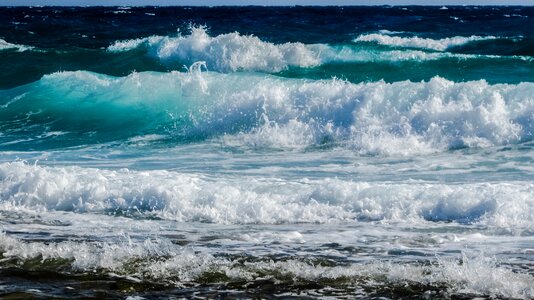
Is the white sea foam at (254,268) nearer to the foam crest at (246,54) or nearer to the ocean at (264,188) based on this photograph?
the ocean at (264,188)

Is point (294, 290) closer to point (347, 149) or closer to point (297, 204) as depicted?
point (297, 204)

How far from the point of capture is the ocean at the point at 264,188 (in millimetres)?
6301

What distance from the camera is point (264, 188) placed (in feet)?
31.2

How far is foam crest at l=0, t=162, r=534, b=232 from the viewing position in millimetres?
8375

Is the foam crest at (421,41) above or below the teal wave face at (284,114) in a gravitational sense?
above

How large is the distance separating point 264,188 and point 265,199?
0.59 m

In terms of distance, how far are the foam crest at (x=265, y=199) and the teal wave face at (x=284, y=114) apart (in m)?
3.41

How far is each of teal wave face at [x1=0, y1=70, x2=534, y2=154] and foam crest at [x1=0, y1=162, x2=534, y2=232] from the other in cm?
341

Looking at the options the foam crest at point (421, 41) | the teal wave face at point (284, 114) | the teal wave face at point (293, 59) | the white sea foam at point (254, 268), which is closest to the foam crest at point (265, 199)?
the white sea foam at point (254, 268)

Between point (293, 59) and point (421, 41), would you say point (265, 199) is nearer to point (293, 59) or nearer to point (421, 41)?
point (293, 59)

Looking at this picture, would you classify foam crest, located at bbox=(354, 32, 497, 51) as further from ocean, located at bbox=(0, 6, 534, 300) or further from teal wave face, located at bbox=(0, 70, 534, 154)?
teal wave face, located at bbox=(0, 70, 534, 154)

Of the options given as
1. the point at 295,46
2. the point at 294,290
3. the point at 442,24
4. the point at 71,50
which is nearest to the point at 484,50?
the point at 295,46

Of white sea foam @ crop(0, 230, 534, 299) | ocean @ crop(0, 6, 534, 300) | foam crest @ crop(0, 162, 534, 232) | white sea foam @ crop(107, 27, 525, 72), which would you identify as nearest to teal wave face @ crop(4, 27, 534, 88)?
white sea foam @ crop(107, 27, 525, 72)

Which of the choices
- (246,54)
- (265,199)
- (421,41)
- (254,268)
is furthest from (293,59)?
(254,268)
